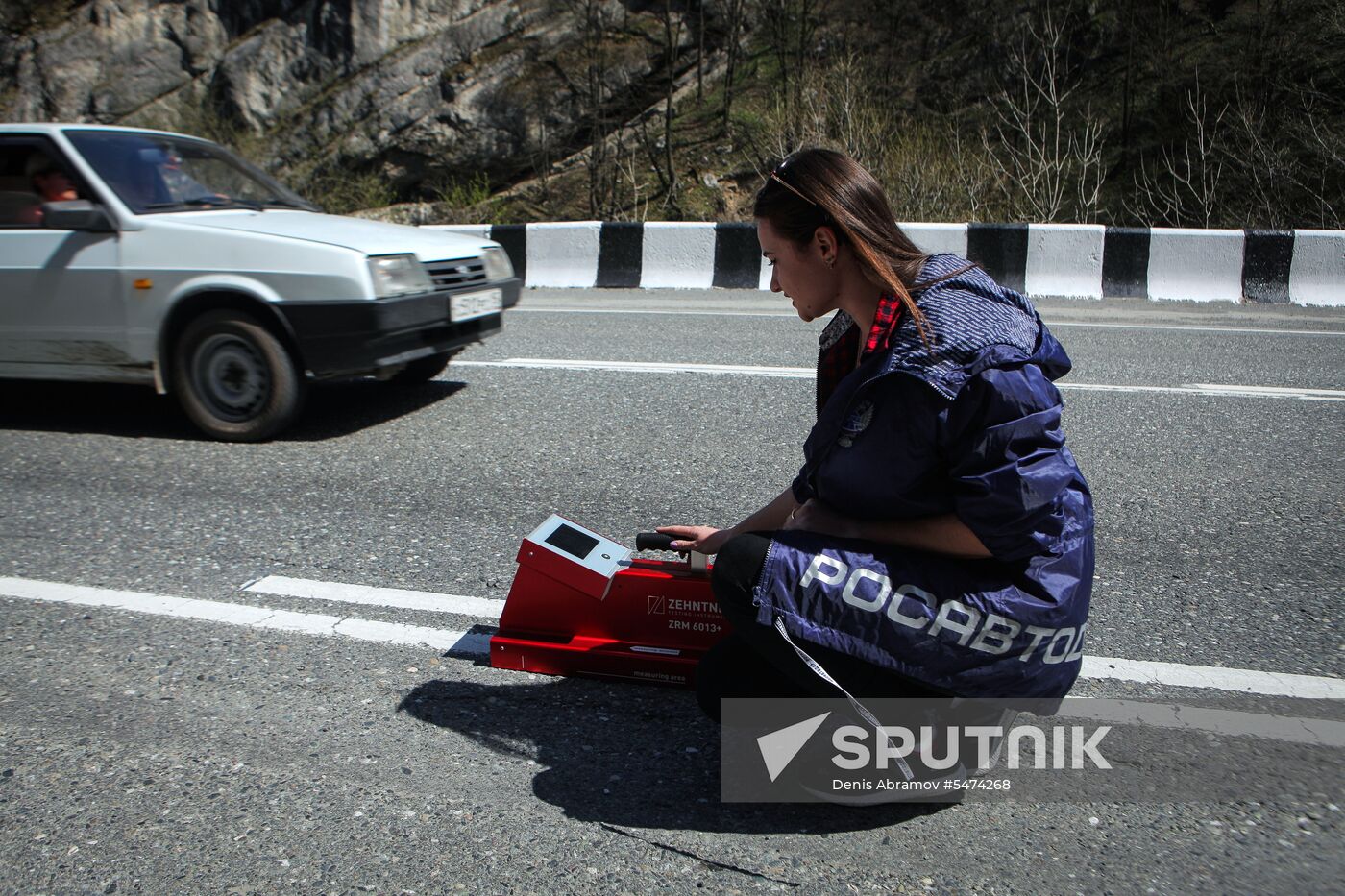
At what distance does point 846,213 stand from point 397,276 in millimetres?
3693

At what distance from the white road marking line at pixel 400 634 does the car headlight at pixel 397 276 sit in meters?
2.15

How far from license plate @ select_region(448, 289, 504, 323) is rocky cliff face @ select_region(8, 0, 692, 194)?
33.3 ft

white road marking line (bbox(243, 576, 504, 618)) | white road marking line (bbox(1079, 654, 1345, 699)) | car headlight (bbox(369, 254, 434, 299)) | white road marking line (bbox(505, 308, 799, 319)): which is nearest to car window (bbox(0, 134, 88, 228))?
car headlight (bbox(369, 254, 434, 299))

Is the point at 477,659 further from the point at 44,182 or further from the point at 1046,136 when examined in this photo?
the point at 1046,136

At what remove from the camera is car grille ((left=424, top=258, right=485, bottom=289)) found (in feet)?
18.9

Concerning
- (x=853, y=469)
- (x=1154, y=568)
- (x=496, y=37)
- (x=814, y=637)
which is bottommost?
(x=1154, y=568)

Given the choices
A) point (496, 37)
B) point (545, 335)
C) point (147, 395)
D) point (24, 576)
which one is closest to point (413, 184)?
point (496, 37)

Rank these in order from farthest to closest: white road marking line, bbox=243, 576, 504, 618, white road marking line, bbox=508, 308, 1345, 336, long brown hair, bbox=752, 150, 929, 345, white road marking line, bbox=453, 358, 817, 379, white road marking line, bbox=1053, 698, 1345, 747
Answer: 1. white road marking line, bbox=508, 308, 1345, 336
2. white road marking line, bbox=453, 358, 817, 379
3. white road marking line, bbox=243, 576, 504, 618
4. white road marking line, bbox=1053, 698, 1345, 747
5. long brown hair, bbox=752, 150, 929, 345

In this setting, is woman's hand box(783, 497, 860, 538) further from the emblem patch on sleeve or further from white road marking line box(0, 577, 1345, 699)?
white road marking line box(0, 577, 1345, 699)

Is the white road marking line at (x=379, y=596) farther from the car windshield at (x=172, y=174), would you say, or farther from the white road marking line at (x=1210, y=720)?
the car windshield at (x=172, y=174)

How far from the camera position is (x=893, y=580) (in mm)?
2193

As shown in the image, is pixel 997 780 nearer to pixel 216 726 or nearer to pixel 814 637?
pixel 814 637

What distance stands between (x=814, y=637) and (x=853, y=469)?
1.15 feet

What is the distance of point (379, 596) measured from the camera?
357cm
